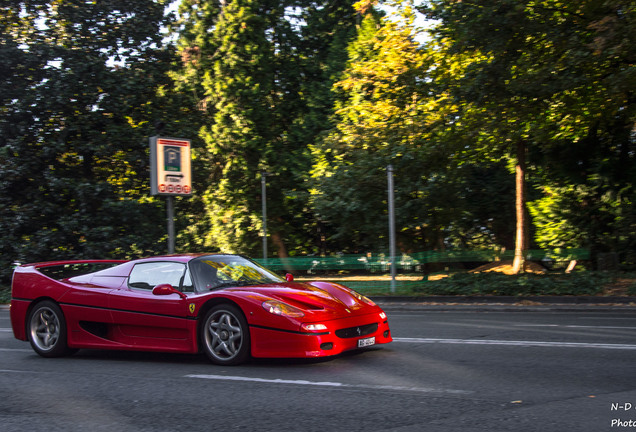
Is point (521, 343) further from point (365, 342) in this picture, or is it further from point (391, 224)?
point (391, 224)

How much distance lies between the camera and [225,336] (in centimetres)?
733

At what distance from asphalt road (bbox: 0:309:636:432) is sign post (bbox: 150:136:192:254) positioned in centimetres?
472

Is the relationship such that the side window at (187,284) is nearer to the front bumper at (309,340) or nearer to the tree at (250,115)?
the front bumper at (309,340)

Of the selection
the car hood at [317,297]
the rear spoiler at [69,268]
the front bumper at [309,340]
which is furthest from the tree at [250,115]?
the front bumper at [309,340]

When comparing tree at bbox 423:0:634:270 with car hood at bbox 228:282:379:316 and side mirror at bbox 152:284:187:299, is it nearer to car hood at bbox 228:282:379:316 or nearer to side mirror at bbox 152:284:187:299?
car hood at bbox 228:282:379:316

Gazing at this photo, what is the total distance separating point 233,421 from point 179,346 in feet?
9.07

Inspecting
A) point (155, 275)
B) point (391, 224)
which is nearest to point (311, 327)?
point (155, 275)

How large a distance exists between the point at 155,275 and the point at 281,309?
2.06 metres

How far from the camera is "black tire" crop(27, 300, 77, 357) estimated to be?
8555mm

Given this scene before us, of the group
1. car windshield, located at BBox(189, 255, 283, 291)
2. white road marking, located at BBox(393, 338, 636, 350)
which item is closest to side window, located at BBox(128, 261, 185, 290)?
car windshield, located at BBox(189, 255, 283, 291)

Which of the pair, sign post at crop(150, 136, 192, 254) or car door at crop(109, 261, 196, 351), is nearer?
car door at crop(109, 261, 196, 351)

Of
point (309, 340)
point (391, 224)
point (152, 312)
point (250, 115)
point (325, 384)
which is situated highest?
point (250, 115)

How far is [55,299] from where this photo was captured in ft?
28.2

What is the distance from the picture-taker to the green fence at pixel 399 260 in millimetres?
18688
